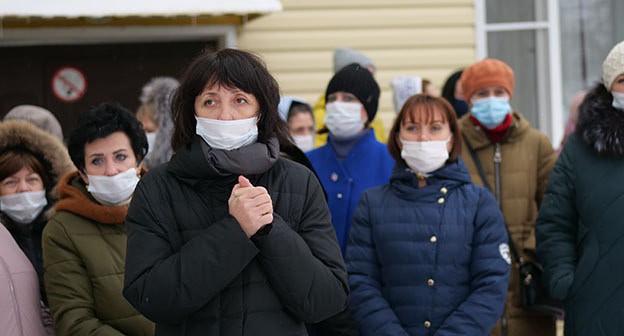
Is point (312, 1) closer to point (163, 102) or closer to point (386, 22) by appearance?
point (386, 22)

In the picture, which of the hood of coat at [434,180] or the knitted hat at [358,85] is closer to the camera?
the hood of coat at [434,180]

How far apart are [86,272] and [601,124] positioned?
8.51 feet

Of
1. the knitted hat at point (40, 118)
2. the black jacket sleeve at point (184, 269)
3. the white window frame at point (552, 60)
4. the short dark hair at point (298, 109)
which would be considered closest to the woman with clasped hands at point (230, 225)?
the black jacket sleeve at point (184, 269)

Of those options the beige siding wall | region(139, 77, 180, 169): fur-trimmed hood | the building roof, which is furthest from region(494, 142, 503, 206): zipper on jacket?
the beige siding wall

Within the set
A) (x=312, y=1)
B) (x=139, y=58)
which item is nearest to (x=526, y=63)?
(x=312, y=1)

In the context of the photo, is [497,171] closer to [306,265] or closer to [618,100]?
[618,100]

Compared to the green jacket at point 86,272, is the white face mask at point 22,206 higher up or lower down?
higher up

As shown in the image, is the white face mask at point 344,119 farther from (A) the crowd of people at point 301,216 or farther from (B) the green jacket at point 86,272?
(B) the green jacket at point 86,272

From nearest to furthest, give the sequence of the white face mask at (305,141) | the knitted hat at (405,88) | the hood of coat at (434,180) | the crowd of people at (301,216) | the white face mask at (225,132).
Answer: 1. the crowd of people at (301,216)
2. the white face mask at (225,132)
3. the hood of coat at (434,180)
4. the white face mask at (305,141)
5. the knitted hat at (405,88)

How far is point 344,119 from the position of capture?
547 centimetres

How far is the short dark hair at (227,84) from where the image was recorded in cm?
317

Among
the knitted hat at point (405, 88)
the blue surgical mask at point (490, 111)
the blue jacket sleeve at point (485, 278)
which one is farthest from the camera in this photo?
the knitted hat at point (405, 88)

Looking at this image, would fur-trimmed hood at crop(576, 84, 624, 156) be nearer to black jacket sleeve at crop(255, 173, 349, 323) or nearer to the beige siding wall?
black jacket sleeve at crop(255, 173, 349, 323)

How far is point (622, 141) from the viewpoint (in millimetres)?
4543
